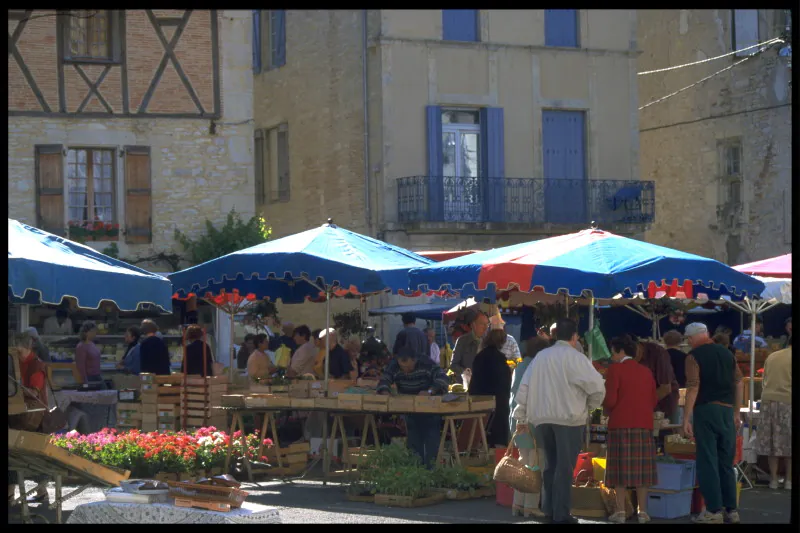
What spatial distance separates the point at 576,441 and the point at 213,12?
→ 50.7 ft

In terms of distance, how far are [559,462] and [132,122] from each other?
48.5ft

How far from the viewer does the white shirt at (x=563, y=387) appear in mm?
10406

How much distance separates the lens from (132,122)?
23.5 metres

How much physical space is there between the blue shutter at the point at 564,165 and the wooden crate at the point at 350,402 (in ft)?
44.8

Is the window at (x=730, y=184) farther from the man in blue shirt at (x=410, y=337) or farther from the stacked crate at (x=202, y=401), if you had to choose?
the stacked crate at (x=202, y=401)

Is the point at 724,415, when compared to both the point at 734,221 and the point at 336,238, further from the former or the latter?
the point at 734,221

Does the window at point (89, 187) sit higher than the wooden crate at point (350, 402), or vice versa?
the window at point (89, 187)

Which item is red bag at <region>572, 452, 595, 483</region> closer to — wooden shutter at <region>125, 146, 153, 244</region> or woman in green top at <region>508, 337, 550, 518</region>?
woman in green top at <region>508, 337, 550, 518</region>

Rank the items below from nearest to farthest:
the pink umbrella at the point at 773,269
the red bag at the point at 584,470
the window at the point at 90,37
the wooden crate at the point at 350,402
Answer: the red bag at the point at 584,470
the wooden crate at the point at 350,402
the pink umbrella at the point at 773,269
the window at the point at 90,37

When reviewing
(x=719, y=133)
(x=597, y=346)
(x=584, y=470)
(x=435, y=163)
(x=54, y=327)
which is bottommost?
(x=584, y=470)

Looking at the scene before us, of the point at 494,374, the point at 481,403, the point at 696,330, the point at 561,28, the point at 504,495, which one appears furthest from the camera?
the point at 561,28

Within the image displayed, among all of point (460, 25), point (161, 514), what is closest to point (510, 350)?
point (161, 514)

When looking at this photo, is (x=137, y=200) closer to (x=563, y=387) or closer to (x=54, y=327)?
(x=54, y=327)

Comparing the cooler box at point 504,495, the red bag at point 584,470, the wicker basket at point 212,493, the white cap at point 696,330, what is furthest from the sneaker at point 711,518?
the wicker basket at point 212,493
